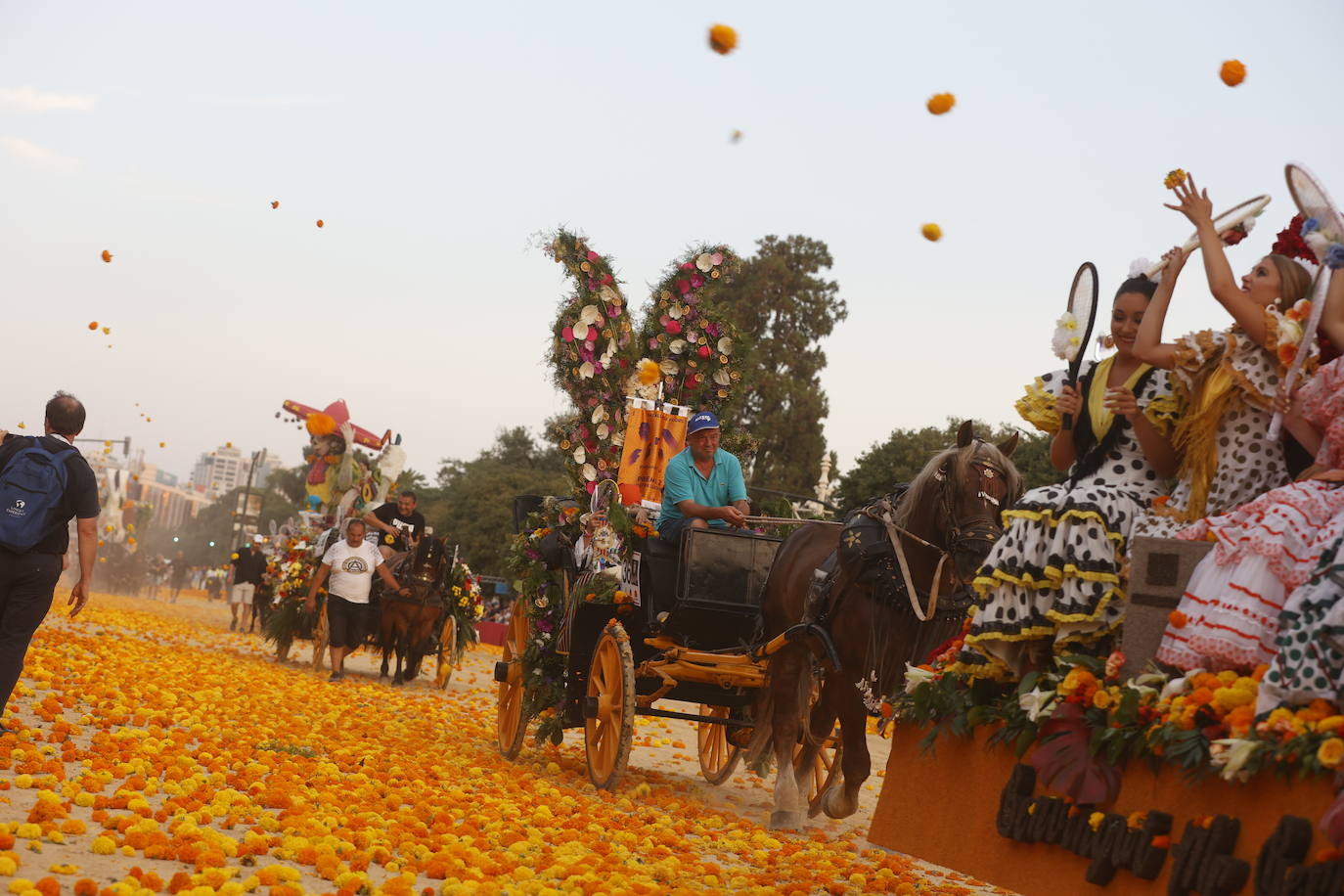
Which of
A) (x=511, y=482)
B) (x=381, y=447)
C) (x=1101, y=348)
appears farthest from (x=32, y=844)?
(x=511, y=482)

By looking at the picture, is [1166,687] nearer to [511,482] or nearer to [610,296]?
[610,296]

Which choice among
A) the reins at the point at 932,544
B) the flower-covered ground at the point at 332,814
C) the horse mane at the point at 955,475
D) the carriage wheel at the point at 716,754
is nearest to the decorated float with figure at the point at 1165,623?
the reins at the point at 932,544

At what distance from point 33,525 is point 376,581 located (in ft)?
32.3

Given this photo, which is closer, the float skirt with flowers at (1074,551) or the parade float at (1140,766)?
the parade float at (1140,766)

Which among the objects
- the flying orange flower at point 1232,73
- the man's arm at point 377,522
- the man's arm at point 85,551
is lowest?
the man's arm at point 85,551

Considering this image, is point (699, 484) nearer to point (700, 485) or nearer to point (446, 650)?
point (700, 485)

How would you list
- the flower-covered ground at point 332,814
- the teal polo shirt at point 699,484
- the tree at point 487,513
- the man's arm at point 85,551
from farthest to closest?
1. the tree at point 487,513
2. the teal polo shirt at point 699,484
3. the man's arm at point 85,551
4. the flower-covered ground at point 332,814

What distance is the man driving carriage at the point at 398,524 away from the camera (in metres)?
17.0

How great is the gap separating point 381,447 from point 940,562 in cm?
1499

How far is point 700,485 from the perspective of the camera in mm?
9172

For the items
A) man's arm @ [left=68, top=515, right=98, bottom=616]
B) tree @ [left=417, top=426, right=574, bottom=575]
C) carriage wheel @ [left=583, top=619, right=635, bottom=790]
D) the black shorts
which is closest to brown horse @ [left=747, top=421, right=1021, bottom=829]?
carriage wheel @ [left=583, top=619, right=635, bottom=790]

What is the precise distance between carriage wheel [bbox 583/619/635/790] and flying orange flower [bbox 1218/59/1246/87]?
5.21 metres

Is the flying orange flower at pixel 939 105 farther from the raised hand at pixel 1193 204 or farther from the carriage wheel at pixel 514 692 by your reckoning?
the carriage wheel at pixel 514 692

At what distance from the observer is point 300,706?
1198 cm
